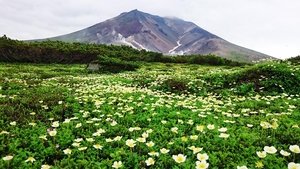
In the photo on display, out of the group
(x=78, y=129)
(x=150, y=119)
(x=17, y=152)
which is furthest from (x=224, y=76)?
(x=17, y=152)

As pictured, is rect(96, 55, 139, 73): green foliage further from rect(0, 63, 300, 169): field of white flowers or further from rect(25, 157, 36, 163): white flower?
rect(25, 157, 36, 163): white flower

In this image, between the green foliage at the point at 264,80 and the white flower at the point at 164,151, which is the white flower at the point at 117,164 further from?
the green foliage at the point at 264,80

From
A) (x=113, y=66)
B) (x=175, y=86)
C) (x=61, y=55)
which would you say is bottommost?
(x=113, y=66)

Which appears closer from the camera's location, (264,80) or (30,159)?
(30,159)

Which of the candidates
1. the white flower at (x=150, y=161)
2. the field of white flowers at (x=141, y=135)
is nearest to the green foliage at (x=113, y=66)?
the field of white flowers at (x=141, y=135)

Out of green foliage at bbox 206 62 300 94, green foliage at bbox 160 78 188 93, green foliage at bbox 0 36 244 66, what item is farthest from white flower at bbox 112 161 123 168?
green foliage at bbox 0 36 244 66

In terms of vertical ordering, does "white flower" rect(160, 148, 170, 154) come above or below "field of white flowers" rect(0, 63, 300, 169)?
above

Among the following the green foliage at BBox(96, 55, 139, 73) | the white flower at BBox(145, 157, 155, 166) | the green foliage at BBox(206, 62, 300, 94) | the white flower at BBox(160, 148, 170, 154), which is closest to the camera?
the white flower at BBox(145, 157, 155, 166)

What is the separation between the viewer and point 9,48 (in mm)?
44250

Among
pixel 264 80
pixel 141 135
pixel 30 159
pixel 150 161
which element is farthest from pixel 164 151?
pixel 264 80

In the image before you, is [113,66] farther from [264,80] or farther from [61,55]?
[264,80]

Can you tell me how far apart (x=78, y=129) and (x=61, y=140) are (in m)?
0.79

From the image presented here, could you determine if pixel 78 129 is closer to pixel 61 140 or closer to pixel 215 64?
pixel 61 140

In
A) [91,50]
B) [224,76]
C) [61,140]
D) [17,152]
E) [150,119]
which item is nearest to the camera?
[17,152]
